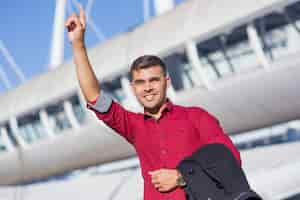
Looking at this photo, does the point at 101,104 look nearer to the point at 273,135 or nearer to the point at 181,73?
the point at 181,73

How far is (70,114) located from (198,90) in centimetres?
647

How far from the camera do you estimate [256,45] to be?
1225cm

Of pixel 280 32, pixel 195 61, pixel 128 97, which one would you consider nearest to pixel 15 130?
pixel 128 97

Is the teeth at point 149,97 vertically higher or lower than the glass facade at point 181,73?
higher

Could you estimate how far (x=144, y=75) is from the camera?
173 cm

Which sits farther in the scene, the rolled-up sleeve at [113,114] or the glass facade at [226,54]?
the glass facade at [226,54]

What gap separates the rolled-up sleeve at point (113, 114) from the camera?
1.79 metres

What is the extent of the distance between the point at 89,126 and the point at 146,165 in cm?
1633

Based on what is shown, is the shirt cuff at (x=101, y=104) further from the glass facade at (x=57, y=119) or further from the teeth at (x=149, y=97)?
the glass facade at (x=57, y=119)

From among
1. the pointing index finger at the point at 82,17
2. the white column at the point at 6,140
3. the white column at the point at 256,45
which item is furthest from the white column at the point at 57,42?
the pointing index finger at the point at 82,17

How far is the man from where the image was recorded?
67.9 inches

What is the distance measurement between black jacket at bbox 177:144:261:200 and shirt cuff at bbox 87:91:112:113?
401 mm

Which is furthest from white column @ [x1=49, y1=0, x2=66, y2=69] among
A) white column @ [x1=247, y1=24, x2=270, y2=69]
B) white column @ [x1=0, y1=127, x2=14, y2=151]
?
white column @ [x1=247, y1=24, x2=270, y2=69]

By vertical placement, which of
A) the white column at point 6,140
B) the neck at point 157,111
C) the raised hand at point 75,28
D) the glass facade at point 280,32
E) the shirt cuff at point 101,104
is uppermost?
the raised hand at point 75,28
